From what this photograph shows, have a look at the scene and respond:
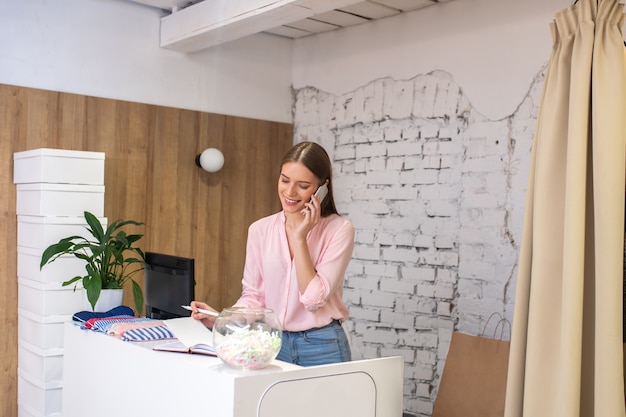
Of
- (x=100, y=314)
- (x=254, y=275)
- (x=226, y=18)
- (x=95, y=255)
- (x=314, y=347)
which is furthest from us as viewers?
(x=226, y=18)

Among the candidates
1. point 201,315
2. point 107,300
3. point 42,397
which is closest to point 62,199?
point 107,300

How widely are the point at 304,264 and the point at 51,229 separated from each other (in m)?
1.61

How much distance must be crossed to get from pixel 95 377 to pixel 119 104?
2.16 m

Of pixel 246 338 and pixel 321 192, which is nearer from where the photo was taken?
pixel 246 338

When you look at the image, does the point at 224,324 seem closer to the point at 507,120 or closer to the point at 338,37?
the point at 507,120

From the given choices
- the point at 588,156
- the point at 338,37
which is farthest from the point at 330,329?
the point at 338,37

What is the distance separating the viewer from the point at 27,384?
3.60 m

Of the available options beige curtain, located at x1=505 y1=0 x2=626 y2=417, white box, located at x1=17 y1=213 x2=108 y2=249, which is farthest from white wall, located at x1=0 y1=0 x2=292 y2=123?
beige curtain, located at x1=505 y1=0 x2=626 y2=417

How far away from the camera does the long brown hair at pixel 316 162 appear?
253 centimetres

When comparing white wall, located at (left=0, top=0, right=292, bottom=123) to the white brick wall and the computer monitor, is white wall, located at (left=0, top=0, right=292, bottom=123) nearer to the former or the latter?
the white brick wall

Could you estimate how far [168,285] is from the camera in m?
3.02

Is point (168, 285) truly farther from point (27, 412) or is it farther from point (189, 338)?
point (27, 412)

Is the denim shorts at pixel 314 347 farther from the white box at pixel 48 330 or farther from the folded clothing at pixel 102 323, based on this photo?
the white box at pixel 48 330

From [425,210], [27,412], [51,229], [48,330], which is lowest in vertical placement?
[27,412]
